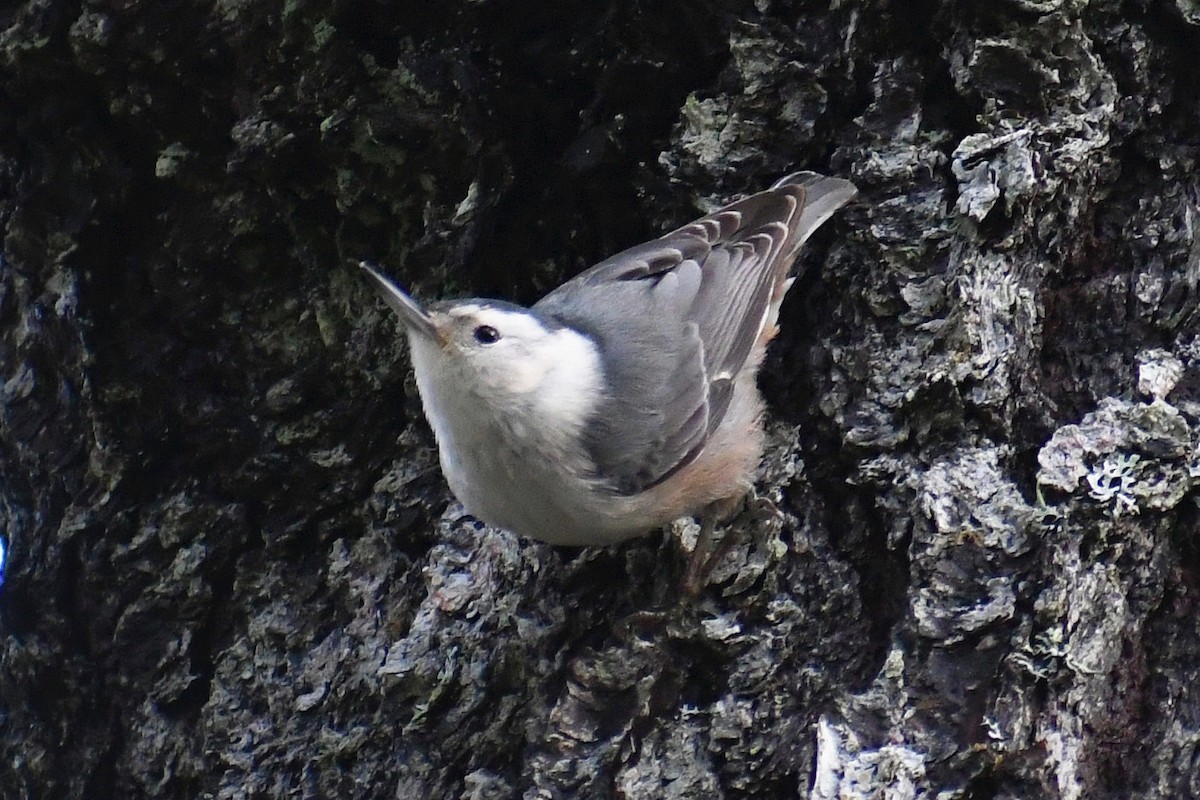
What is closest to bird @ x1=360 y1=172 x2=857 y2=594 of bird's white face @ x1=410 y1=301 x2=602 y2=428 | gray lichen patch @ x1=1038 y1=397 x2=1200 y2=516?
bird's white face @ x1=410 y1=301 x2=602 y2=428

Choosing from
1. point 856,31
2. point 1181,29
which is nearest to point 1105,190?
point 1181,29

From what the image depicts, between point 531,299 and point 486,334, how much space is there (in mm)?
371

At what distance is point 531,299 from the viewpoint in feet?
8.12

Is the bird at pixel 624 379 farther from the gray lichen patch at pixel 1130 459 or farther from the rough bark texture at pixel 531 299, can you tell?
the gray lichen patch at pixel 1130 459

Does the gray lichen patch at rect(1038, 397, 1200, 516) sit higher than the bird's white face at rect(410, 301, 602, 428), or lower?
lower

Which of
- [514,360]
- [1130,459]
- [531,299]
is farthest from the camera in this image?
[531,299]

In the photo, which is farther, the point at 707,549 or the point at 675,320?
the point at 675,320

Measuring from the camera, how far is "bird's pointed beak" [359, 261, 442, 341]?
2.03 metres

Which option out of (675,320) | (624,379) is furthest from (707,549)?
(675,320)

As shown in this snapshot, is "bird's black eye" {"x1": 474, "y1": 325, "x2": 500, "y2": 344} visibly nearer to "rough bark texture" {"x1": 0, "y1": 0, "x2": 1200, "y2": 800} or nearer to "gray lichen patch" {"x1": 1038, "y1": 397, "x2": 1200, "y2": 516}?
"rough bark texture" {"x1": 0, "y1": 0, "x2": 1200, "y2": 800}

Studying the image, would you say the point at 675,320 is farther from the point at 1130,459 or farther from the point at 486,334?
the point at 1130,459

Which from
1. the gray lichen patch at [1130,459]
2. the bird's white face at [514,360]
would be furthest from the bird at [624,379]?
the gray lichen patch at [1130,459]

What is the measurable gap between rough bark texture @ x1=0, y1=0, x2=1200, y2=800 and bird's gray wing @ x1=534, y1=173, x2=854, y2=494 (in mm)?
86

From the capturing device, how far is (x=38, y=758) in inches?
90.1
